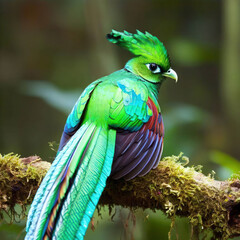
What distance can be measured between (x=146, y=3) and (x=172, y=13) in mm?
602

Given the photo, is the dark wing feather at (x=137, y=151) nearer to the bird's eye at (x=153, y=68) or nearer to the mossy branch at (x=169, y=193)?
the mossy branch at (x=169, y=193)

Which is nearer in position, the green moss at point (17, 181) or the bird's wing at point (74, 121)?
the green moss at point (17, 181)

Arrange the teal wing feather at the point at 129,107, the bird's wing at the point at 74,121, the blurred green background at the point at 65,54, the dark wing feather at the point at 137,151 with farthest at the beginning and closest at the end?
1. the blurred green background at the point at 65,54
2. the bird's wing at the point at 74,121
3. the teal wing feather at the point at 129,107
4. the dark wing feather at the point at 137,151

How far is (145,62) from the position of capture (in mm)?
3688

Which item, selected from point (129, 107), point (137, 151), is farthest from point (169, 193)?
point (129, 107)

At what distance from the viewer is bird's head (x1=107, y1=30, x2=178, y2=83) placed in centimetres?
365

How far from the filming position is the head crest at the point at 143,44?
3643mm

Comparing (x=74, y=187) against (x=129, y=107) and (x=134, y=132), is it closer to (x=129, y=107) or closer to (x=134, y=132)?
(x=134, y=132)

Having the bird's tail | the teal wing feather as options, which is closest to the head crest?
the teal wing feather

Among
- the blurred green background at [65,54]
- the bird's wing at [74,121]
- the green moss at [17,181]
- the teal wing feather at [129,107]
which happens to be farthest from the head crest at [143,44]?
the blurred green background at [65,54]

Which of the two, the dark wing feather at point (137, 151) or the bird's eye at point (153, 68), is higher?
the bird's eye at point (153, 68)

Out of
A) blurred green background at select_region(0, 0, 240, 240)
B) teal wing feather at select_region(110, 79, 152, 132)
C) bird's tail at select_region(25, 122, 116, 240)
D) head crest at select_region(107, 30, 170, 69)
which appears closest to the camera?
bird's tail at select_region(25, 122, 116, 240)

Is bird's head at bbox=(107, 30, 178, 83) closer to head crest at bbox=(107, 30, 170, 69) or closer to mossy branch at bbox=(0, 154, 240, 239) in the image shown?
head crest at bbox=(107, 30, 170, 69)

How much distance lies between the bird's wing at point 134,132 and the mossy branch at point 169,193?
122 millimetres
